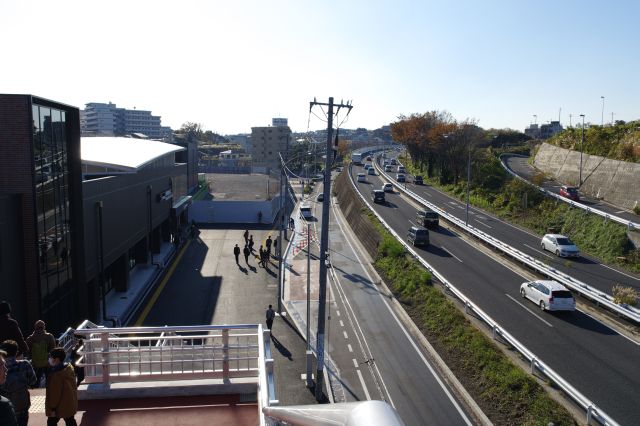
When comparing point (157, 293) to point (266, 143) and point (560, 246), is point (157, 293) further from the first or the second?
point (266, 143)

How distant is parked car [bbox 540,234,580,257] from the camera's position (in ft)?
91.7

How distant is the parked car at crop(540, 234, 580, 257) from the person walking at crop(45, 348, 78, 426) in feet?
90.5

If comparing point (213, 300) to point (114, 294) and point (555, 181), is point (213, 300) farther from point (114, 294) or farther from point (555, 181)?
point (555, 181)

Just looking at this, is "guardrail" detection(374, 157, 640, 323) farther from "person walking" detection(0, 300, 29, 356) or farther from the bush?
"person walking" detection(0, 300, 29, 356)

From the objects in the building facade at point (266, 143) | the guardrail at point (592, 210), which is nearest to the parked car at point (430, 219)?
the guardrail at point (592, 210)

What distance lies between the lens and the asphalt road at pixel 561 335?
46.2ft

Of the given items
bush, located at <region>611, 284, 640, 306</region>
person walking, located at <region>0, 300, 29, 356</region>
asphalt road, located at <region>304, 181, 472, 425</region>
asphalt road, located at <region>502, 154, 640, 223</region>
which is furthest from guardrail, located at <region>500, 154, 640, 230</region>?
person walking, located at <region>0, 300, 29, 356</region>

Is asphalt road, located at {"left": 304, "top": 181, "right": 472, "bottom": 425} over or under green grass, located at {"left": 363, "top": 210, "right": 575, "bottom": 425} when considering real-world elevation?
under

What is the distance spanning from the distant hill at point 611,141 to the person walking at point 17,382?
131 ft

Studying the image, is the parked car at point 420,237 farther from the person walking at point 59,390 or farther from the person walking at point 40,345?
the person walking at point 59,390

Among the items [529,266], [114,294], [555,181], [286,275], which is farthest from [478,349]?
A: [555,181]

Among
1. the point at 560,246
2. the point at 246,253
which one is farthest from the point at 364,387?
the point at 560,246

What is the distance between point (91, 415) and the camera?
21.1 ft

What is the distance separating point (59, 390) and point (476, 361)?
14.1 metres
